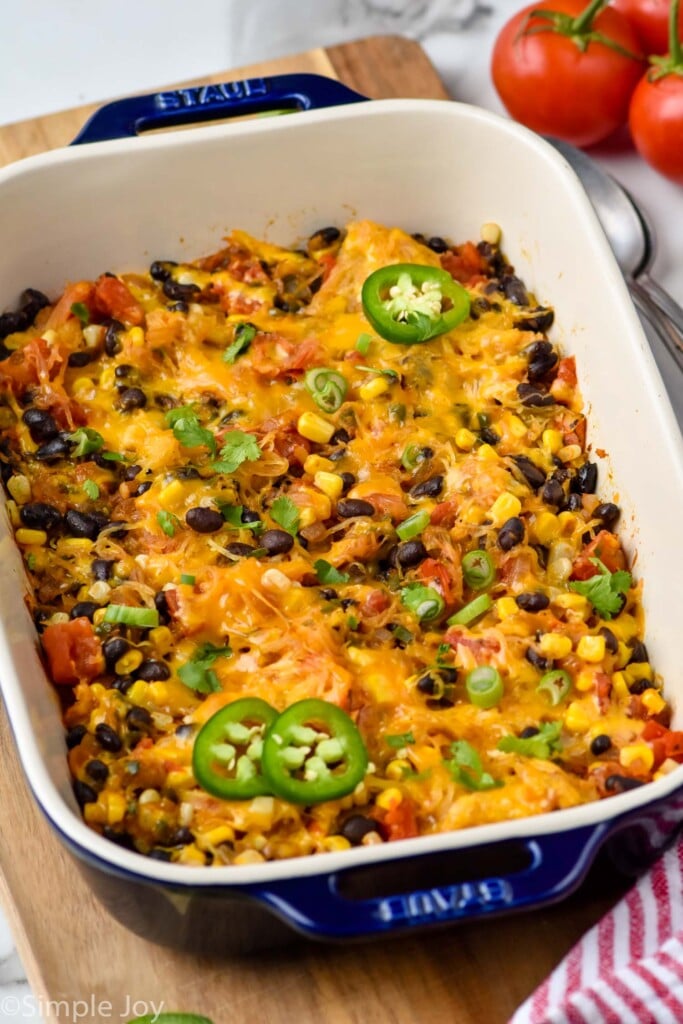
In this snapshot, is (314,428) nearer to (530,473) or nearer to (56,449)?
(530,473)

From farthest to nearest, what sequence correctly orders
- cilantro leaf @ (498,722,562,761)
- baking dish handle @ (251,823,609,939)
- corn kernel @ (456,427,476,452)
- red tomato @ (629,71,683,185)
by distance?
red tomato @ (629,71,683,185) < corn kernel @ (456,427,476,452) < cilantro leaf @ (498,722,562,761) < baking dish handle @ (251,823,609,939)

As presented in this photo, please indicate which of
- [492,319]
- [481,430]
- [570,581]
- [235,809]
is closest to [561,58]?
[492,319]

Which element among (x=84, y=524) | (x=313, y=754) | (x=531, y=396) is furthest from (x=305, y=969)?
(x=531, y=396)

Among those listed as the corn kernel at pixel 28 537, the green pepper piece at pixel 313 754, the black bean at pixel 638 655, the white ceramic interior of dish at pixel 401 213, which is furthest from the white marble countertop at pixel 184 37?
the green pepper piece at pixel 313 754

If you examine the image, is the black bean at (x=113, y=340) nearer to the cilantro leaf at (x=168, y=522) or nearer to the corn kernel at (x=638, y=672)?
the cilantro leaf at (x=168, y=522)

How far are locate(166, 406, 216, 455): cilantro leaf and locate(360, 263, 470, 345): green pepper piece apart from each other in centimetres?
74

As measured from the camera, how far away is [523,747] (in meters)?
3.75

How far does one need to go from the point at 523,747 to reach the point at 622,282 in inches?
64.3

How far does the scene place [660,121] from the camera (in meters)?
5.58

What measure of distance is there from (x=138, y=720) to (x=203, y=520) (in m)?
0.72

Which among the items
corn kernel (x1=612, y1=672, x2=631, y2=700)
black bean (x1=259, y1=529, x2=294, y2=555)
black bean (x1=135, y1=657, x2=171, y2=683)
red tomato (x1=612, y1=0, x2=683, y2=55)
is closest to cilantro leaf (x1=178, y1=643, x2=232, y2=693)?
black bean (x1=135, y1=657, x2=171, y2=683)

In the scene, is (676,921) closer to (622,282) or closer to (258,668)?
(258,668)

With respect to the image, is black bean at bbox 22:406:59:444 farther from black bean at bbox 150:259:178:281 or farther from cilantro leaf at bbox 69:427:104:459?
black bean at bbox 150:259:178:281

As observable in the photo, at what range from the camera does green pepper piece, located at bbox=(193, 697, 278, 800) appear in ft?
11.7
